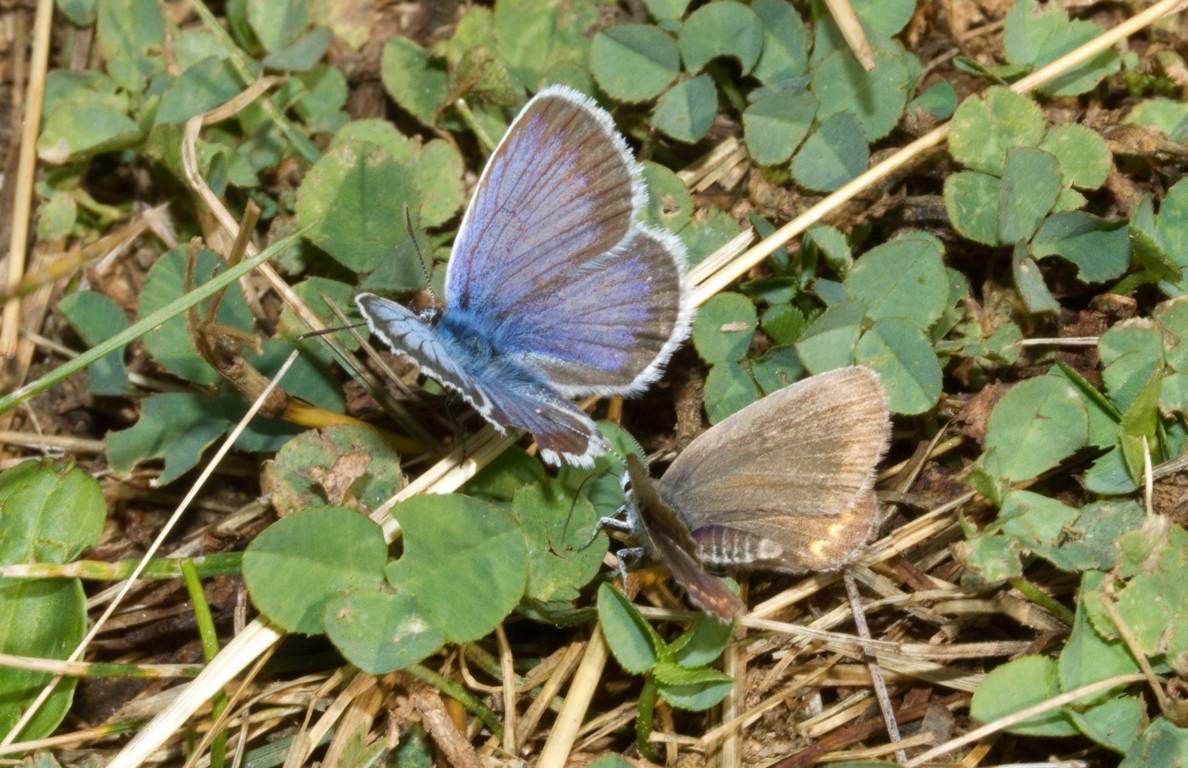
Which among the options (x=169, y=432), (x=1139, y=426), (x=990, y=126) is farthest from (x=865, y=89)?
(x=169, y=432)

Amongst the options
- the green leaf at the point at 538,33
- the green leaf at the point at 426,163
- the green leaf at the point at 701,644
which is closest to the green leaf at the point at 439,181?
the green leaf at the point at 426,163

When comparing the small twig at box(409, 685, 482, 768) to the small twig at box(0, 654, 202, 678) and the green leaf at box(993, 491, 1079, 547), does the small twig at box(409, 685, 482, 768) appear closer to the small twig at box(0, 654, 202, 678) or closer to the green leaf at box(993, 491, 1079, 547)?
the small twig at box(0, 654, 202, 678)

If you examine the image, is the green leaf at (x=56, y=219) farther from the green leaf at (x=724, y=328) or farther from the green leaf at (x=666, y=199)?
the green leaf at (x=724, y=328)

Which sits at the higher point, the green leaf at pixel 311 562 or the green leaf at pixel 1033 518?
the green leaf at pixel 311 562

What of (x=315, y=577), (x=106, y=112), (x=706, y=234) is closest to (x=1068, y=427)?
(x=706, y=234)

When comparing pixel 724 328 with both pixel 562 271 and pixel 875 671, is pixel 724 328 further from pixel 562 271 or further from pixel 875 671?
pixel 875 671

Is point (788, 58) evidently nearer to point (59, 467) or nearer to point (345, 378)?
point (345, 378)
